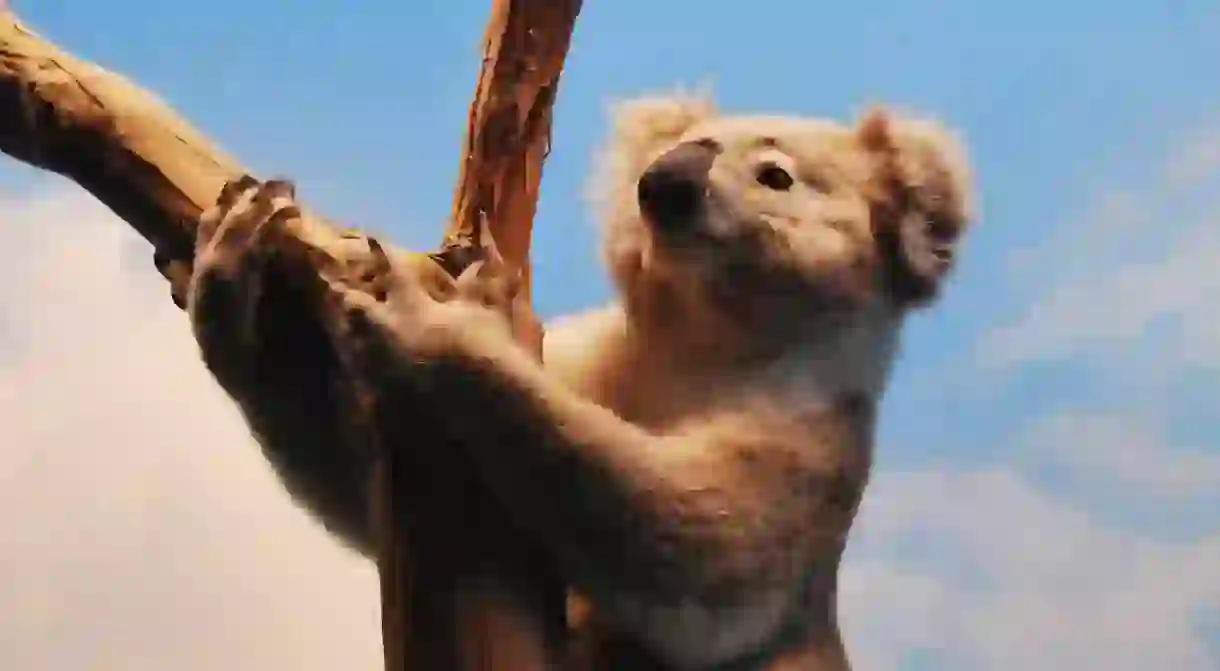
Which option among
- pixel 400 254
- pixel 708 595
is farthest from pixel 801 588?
pixel 400 254

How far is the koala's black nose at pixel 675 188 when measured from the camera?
1.05 meters

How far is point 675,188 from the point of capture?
1.05 meters

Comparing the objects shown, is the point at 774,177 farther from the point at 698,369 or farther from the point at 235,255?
the point at 235,255

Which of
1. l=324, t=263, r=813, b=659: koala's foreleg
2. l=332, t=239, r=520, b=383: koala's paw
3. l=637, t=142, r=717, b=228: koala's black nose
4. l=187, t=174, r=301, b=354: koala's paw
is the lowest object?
l=324, t=263, r=813, b=659: koala's foreleg

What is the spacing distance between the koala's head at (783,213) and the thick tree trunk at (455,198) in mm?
105

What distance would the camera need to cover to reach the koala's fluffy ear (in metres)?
1.13

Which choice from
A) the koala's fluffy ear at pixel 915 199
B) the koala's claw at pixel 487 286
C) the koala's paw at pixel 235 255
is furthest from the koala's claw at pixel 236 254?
the koala's fluffy ear at pixel 915 199

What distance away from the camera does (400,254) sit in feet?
3.23

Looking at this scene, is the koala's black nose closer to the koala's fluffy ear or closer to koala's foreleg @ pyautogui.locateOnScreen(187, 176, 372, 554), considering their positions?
the koala's fluffy ear

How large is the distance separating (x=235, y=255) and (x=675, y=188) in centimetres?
33

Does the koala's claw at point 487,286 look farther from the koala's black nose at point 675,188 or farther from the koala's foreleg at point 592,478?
the koala's black nose at point 675,188

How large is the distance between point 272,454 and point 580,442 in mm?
280

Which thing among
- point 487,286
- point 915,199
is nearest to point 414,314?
point 487,286

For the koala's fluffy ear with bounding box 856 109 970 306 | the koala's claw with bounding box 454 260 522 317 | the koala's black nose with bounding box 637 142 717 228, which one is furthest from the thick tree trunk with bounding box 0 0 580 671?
the koala's fluffy ear with bounding box 856 109 970 306
